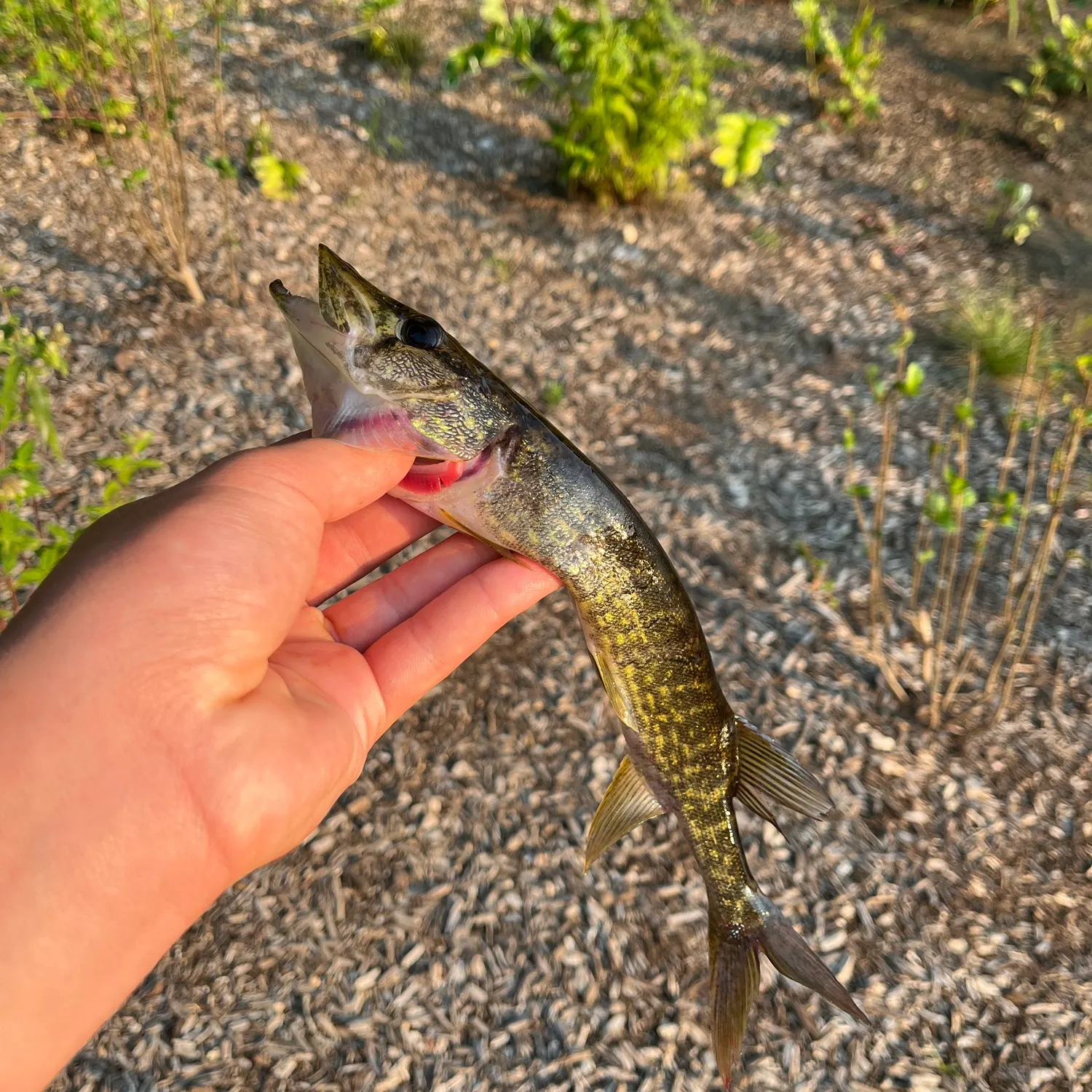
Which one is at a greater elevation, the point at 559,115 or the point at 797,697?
the point at 559,115

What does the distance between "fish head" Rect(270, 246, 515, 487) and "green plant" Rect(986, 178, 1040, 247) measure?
467cm

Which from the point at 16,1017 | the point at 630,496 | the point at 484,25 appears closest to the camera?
the point at 16,1017

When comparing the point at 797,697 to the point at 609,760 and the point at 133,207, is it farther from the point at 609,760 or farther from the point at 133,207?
the point at 133,207

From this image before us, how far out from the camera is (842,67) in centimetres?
655

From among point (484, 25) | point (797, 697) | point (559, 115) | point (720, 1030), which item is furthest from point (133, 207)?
point (720, 1030)

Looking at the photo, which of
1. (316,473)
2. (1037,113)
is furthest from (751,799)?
(1037,113)

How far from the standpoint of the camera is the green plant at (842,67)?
6.10 m

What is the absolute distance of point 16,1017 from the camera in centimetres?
153

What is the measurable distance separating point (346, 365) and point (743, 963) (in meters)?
1.90

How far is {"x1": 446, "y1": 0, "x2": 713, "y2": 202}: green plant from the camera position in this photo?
502 centimetres

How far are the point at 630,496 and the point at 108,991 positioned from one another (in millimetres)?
2919

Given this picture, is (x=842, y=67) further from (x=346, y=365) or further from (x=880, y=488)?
(x=346, y=365)

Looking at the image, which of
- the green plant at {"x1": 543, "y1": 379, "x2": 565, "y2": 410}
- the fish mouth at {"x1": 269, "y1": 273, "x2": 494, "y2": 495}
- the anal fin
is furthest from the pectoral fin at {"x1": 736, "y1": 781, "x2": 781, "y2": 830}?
the green plant at {"x1": 543, "y1": 379, "x2": 565, "y2": 410}

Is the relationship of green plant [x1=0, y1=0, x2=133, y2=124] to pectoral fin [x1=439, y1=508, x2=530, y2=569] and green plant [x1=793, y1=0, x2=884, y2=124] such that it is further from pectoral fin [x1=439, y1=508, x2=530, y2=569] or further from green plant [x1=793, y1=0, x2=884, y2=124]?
green plant [x1=793, y1=0, x2=884, y2=124]
